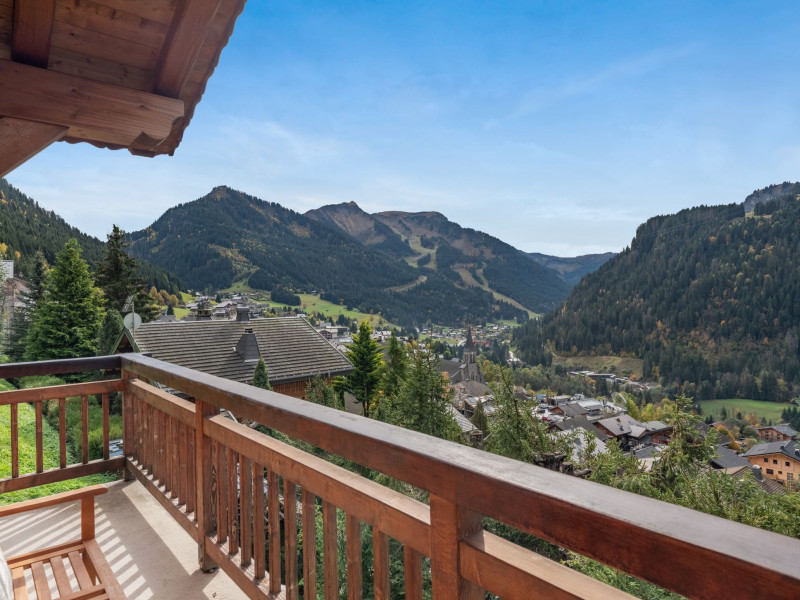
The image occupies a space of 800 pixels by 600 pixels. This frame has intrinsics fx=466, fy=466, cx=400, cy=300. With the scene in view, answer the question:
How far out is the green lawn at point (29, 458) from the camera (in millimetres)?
3643

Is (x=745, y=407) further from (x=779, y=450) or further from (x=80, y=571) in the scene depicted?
(x=80, y=571)

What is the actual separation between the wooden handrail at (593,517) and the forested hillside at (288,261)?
100 metres

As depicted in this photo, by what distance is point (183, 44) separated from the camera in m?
2.17

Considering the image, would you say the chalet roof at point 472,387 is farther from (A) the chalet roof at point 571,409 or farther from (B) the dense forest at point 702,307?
(B) the dense forest at point 702,307

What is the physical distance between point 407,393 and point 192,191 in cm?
14392

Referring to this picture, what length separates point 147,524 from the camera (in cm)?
244

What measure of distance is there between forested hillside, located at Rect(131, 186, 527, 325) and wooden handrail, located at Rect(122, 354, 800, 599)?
3948 inches

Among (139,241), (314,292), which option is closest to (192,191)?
(139,241)

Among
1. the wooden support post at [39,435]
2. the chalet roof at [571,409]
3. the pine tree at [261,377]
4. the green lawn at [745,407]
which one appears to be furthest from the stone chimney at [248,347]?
the green lawn at [745,407]

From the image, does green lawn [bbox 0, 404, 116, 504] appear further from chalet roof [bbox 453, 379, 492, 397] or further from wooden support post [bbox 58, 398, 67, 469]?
chalet roof [bbox 453, 379, 492, 397]

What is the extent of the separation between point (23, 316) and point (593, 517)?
27250mm

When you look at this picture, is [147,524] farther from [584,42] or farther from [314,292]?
[314,292]

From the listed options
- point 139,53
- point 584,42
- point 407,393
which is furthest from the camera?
point 584,42

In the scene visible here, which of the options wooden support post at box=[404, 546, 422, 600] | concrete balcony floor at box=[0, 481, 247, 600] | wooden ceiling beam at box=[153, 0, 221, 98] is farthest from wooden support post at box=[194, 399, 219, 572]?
wooden ceiling beam at box=[153, 0, 221, 98]
